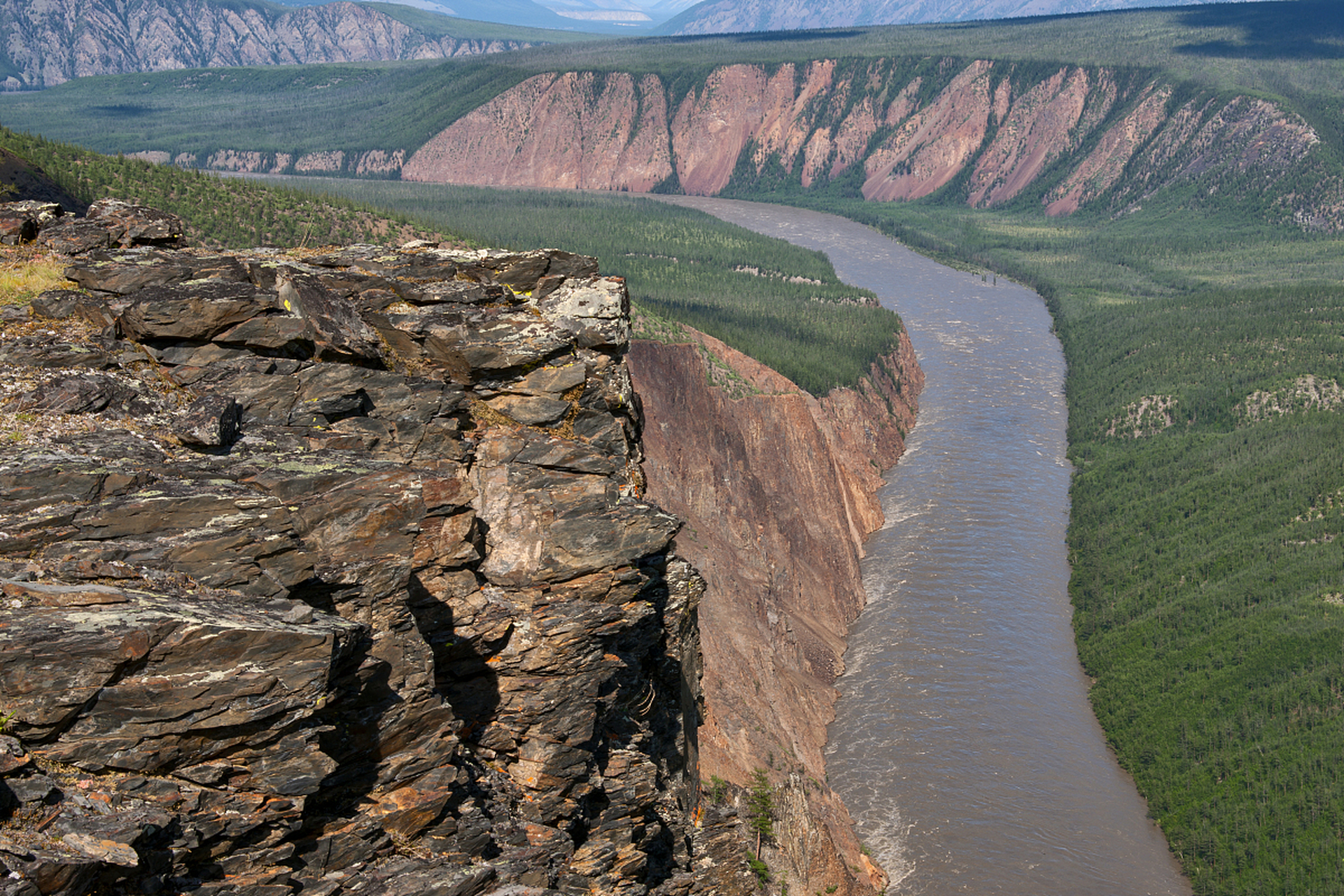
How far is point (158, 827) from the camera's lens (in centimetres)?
1118

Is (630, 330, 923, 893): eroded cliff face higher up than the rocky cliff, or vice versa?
the rocky cliff

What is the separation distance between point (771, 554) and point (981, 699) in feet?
47.6

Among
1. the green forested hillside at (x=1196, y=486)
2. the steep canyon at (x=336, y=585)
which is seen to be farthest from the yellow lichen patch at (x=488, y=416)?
the green forested hillside at (x=1196, y=486)

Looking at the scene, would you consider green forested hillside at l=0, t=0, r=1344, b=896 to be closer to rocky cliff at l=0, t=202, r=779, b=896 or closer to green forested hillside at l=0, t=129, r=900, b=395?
green forested hillside at l=0, t=129, r=900, b=395

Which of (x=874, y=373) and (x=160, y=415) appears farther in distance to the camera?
(x=874, y=373)

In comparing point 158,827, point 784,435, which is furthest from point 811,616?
point 158,827

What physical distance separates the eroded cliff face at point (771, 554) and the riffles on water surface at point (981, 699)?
7.48 ft

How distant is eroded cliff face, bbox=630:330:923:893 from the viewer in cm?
4844

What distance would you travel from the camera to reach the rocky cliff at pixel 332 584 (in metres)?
11.4

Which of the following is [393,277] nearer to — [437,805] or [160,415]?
[160,415]

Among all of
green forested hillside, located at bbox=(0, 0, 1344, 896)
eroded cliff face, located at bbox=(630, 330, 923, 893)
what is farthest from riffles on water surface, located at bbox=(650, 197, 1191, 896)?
eroded cliff face, located at bbox=(630, 330, 923, 893)

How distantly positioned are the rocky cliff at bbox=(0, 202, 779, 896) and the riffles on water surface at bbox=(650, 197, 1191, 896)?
3329 centimetres

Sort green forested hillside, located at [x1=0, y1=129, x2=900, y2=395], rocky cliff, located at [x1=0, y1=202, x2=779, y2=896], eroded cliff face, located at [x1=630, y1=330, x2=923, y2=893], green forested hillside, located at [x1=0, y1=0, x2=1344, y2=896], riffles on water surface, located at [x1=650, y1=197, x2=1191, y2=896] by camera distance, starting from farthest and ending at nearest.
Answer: green forested hillside, located at [x1=0, y1=129, x2=900, y2=395] < green forested hillside, located at [x1=0, y1=0, x2=1344, y2=896] < riffles on water surface, located at [x1=650, y1=197, x2=1191, y2=896] < eroded cliff face, located at [x1=630, y1=330, x2=923, y2=893] < rocky cliff, located at [x1=0, y1=202, x2=779, y2=896]

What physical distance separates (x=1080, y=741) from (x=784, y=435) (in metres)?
26.8
